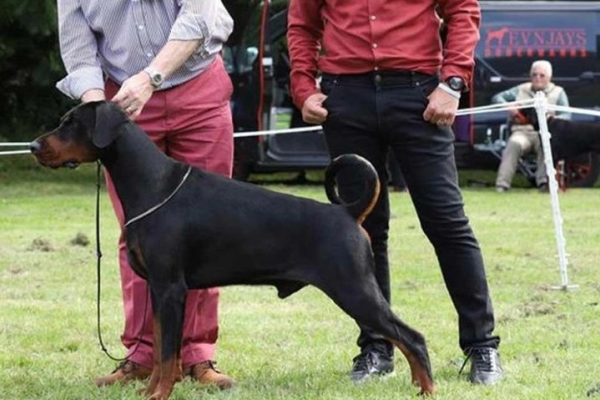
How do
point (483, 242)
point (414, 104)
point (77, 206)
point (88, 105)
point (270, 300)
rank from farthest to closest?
point (77, 206)
point (483, 242)
point (270, 300)
point (414, 104)
point (88, 105)

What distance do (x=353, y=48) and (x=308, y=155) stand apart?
11833 millimetres

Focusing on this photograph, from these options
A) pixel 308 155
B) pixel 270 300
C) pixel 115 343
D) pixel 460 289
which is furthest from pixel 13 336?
pixel 308 155

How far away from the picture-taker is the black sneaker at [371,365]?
18.5ft

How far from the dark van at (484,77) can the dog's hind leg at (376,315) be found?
11.9m

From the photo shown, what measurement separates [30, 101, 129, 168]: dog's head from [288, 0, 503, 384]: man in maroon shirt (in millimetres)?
953

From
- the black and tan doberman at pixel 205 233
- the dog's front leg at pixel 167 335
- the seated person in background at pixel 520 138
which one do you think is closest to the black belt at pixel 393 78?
the black and tan doberman at pixel 205 233

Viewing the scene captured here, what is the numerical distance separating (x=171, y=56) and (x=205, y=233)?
719 millimetres

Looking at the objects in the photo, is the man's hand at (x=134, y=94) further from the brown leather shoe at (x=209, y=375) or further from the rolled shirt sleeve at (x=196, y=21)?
the brown leather shoe at (x=209, y=375)

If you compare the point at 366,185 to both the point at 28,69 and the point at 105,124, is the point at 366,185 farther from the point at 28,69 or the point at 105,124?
the point at 28,69

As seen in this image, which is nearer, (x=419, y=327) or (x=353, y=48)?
(x=353, y=48)

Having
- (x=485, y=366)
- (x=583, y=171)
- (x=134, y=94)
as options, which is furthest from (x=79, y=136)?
(x=583, y=171)

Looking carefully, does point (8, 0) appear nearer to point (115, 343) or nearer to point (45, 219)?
point (45, 219)

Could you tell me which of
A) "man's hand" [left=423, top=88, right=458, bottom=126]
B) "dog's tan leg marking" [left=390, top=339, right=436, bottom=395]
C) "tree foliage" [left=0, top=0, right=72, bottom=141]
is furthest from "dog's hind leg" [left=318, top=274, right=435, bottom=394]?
"tree foliage" [left=0, top=0, right=72, bottom=141]

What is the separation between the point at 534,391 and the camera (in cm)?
532
